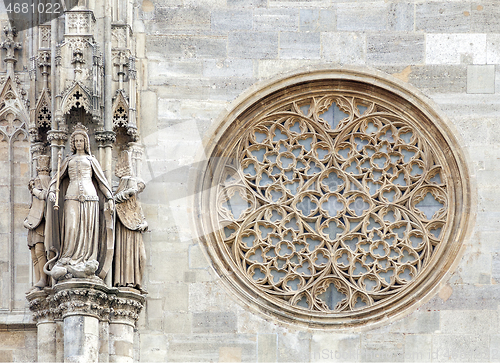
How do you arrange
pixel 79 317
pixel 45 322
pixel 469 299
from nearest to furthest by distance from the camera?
pixel 79 317, pixel 45 322, pixel 469 299

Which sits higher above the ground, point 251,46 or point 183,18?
point 183,18

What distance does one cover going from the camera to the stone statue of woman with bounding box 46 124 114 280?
17.9 metres

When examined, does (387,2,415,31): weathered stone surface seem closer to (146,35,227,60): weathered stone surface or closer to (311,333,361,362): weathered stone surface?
(146,35,227,60): weathered stone surface

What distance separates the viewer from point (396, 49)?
19.9 m

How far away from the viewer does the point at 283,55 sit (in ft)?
65.3

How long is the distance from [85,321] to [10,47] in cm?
435

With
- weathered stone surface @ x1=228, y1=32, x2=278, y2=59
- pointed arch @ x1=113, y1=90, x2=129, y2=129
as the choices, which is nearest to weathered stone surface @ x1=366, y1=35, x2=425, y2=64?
weathered stone surface @ x1=228, y1=32, x2=278, y2=59

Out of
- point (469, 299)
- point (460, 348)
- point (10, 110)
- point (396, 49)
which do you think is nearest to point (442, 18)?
point (396, 49)

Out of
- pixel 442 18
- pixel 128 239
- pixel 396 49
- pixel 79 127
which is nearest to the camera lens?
pixel 79 127

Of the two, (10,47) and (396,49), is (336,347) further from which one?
(10,47)

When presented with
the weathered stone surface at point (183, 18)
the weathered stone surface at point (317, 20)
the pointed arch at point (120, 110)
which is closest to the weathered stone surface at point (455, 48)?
the weathered stone surface at point (317, 20)

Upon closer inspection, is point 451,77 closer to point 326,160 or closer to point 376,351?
point 326,160

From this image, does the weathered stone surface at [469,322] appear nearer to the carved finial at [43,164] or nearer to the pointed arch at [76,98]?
the pointed arch at [76,98]

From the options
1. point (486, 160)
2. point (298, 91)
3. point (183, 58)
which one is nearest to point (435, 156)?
point (486, 160)
